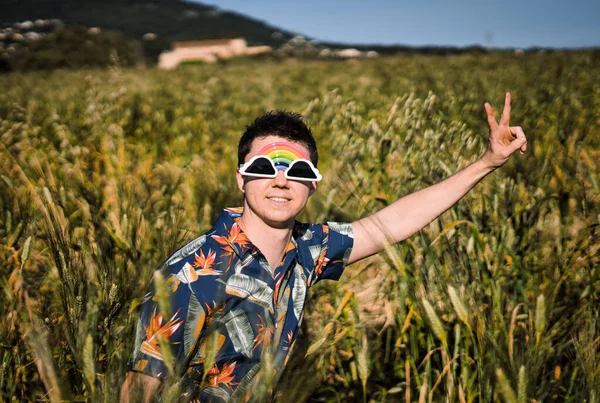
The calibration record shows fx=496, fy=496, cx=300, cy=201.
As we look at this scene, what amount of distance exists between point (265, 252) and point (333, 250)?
0.32 m

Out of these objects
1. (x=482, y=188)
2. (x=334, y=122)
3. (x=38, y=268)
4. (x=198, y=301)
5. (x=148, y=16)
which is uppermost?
(x=148, y=16)

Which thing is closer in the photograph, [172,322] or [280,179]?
[172,322]

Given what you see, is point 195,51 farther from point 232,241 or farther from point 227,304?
point 227,304

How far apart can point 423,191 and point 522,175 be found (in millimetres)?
1005

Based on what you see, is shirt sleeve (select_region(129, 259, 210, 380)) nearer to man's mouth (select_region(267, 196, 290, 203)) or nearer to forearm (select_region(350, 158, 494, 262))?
man's mouth (select_region(267, 196, 290, 203))

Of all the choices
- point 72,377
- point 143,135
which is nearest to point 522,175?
point 72,377

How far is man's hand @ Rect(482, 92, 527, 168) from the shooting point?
1.60 m

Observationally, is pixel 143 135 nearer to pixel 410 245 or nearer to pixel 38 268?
pixel 38 268

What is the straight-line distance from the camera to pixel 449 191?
1.67 m

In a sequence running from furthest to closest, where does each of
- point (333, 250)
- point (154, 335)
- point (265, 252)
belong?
point (333, 250)
point (265, 252)
point (154, 335)

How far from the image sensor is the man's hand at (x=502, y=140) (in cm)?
160

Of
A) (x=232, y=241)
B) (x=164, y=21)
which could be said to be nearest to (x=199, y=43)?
(x=164, y=21)

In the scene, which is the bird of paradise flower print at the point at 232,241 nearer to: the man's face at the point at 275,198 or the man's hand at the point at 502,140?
the man's face at the point at 275,198

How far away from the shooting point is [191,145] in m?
4.58
